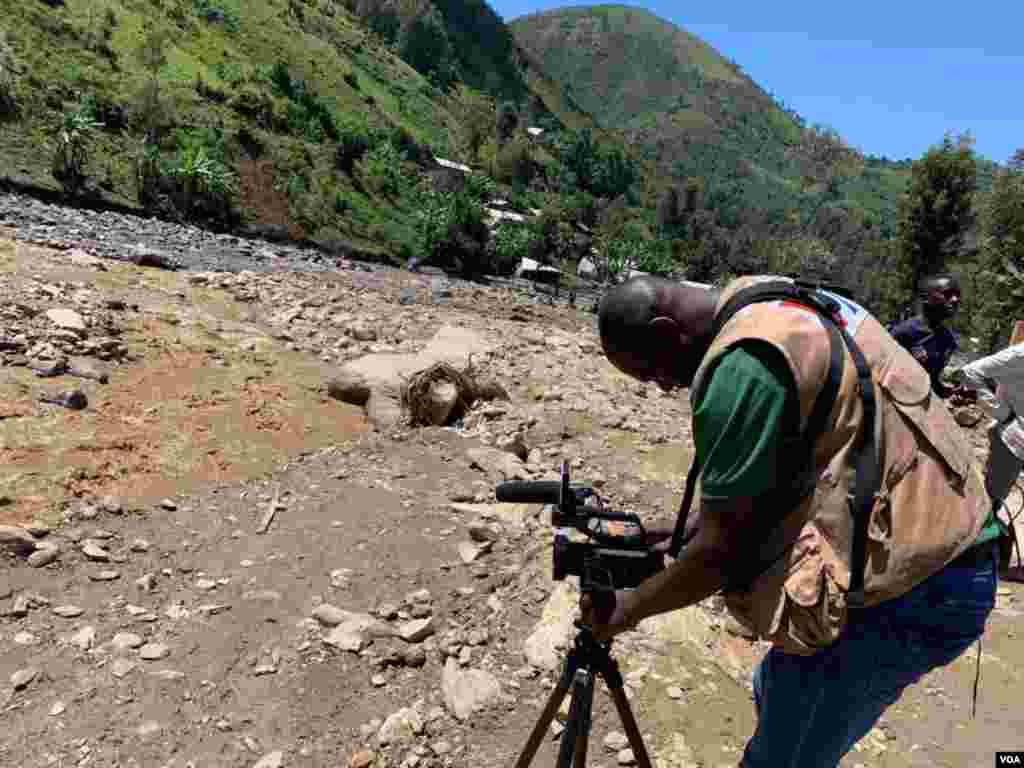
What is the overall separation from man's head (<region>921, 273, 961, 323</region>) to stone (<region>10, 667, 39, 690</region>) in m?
5.18

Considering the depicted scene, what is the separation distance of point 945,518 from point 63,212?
86.1 feet

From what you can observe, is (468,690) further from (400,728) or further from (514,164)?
(514,164)

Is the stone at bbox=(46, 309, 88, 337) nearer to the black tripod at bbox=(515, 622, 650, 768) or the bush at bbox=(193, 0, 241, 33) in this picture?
the black tripod at bbox=(515, 622, 650, 768)

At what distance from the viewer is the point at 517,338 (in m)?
11.4

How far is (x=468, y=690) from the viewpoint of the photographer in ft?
9.80

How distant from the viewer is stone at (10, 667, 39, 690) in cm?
306

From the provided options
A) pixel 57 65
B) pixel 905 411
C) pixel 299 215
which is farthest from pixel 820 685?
pixel 57 65

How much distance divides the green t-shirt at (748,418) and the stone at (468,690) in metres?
1.91

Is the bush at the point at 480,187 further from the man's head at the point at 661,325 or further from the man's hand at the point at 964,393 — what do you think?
the man's head at the point at 661,325

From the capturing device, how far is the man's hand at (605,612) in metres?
1.59

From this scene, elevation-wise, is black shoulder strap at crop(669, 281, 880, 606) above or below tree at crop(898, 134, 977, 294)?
below

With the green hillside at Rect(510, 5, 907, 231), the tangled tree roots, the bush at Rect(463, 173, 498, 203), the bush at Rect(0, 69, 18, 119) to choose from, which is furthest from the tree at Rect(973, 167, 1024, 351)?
the green hillside at Rect(510, 5, 907, 231)

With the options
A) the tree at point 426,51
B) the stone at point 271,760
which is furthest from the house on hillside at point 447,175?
the stone at point 271,760

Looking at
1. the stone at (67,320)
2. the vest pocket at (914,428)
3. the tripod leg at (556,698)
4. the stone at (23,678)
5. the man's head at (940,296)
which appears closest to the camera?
the vest pocket at (914,428)
